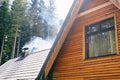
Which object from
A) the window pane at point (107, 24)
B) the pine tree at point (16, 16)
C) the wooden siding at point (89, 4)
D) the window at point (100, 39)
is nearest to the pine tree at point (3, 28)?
the pine tree at point (16, 16)

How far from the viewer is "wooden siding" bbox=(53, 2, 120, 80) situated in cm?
809

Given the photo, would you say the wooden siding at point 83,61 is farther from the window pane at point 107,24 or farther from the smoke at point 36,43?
the smoke at point 36,43

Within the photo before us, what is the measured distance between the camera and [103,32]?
881cm

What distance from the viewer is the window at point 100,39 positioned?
8469mm

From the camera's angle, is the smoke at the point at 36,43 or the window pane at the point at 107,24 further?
the smoke at the point at 36,43

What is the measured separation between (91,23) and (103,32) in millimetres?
770

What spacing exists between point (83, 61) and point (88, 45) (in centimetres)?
72

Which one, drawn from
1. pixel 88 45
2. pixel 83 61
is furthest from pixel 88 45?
pixel 83 61

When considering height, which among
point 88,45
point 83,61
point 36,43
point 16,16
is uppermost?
point 16,16

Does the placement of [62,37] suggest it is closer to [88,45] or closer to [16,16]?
[88,45]

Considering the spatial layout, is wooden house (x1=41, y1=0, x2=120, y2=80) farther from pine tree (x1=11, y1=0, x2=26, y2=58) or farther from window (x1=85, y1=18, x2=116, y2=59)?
pine tree (x1=11, y1=0, x2=26, y2=58)

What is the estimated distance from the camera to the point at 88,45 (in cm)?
945

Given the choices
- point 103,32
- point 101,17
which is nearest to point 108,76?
point 103,32

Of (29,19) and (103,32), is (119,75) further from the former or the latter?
(29,19)
